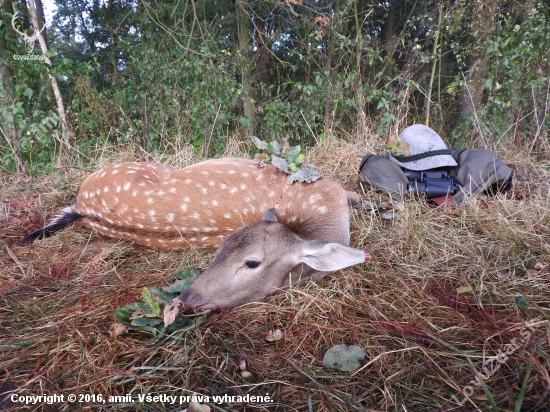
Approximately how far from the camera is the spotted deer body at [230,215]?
2.05 metres

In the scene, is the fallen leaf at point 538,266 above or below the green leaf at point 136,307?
below

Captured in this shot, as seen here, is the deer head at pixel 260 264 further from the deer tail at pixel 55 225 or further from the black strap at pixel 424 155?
the black strap at pixel 424 155

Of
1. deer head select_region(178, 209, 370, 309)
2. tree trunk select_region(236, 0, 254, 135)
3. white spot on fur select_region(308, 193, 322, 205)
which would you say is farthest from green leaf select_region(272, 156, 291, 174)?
tree trunk select_region(236, 0, 254, 135)

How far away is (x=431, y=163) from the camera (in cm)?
353

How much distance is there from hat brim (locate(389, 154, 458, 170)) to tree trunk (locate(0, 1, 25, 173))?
506 centimetres

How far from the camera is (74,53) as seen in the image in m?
11.1

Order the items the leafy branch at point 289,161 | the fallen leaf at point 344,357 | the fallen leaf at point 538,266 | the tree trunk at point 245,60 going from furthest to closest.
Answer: the tree trunk at point 245,60 → the leafy branch at point 289,161 → the fallen leaf at point 538,266 → the fallen leaf at point 344,357

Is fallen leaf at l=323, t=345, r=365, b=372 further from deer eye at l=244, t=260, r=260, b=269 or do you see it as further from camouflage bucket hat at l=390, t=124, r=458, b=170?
camouflage bucket hat at l=390, t=124, r=458, b=170

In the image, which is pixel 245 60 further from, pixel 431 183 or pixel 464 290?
pixel 464 290

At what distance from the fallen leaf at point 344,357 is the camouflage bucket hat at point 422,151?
8.27ft

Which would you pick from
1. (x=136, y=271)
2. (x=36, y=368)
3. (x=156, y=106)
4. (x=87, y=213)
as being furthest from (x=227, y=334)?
(x=156, y=106)

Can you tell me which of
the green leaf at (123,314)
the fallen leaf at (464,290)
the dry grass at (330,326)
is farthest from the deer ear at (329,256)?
the green leaf at (123,314)

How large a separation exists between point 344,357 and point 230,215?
5.02ft

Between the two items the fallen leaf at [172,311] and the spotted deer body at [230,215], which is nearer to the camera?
the fallen leaf at [172,311]
